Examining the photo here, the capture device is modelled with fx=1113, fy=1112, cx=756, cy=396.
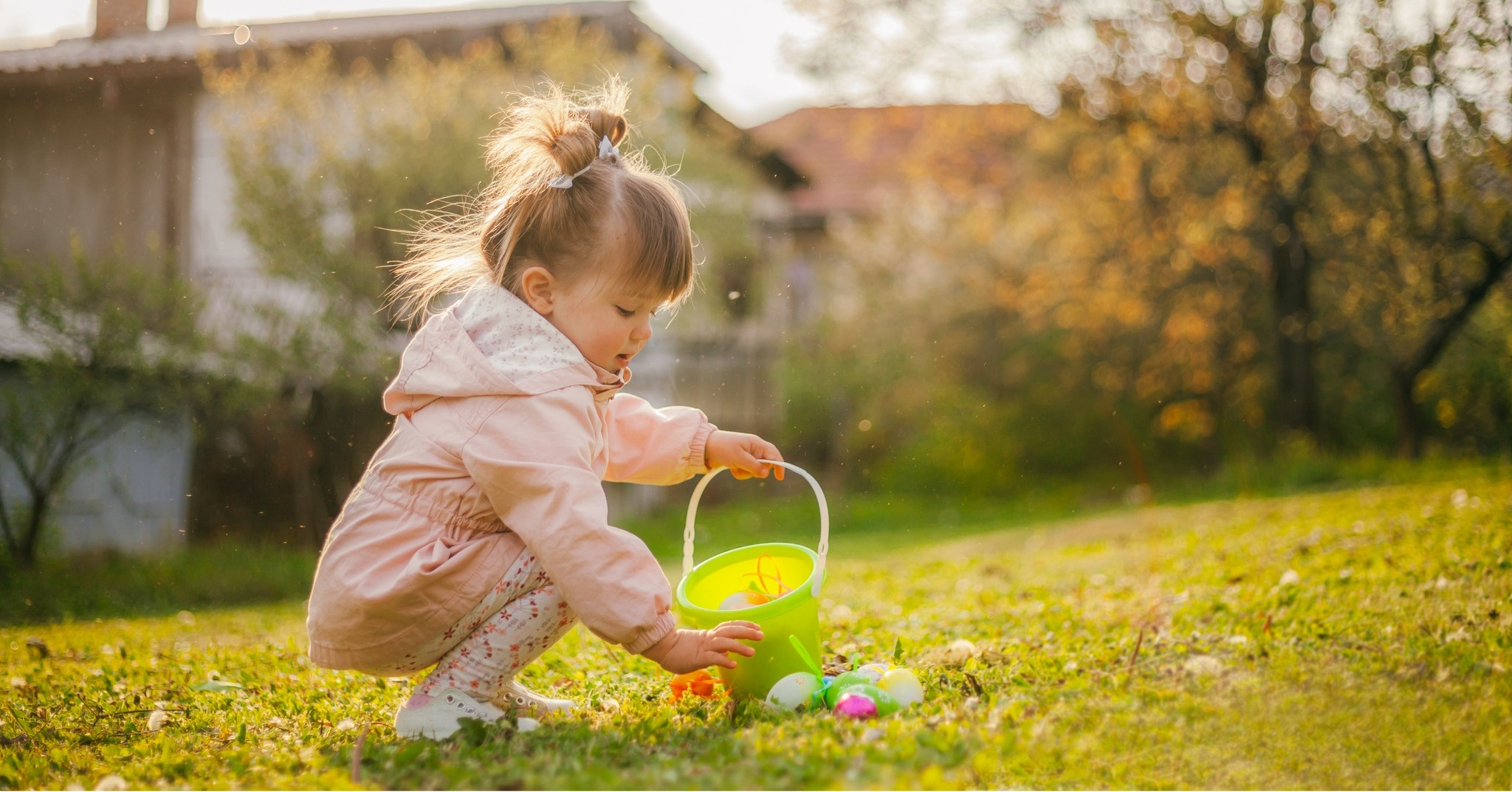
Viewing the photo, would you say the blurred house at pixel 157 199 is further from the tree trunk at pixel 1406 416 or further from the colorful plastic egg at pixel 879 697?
the tree trunk at pixel 1406 416

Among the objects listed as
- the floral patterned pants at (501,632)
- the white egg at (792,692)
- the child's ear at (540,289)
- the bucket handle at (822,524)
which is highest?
the child's ear at (540,289)

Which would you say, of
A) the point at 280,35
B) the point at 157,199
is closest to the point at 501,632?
the point at 157,199

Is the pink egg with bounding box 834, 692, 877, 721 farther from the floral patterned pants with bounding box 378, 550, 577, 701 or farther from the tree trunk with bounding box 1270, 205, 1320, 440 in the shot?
the tree trunk with bounding box 1270, 205, 1320, 440

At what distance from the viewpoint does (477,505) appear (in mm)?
2252

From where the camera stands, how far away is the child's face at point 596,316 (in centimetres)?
238

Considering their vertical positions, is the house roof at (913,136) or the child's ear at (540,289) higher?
the house roof at (913,136)

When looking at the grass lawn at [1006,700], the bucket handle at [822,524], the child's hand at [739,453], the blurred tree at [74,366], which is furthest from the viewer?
the blurred tree at [74,366]

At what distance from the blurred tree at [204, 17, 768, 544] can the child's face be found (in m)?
3.71

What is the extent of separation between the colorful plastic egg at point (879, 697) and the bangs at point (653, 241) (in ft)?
3.06

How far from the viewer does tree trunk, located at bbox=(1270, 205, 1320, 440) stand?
898cm

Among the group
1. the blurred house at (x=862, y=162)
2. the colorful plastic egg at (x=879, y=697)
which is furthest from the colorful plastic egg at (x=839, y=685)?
the blurred house at (x=862, y=162)

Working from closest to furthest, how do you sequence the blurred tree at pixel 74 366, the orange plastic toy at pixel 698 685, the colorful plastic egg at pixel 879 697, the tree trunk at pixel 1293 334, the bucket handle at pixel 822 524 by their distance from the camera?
1. the colorful plastic egg at pixel 879 697
2. the bucket handle at pixel 822 524
3. the orange plastic toy at pixel 698 685
4. the blurred tree at pixel 74 366
5. the tree trunk at pixel 1293 334

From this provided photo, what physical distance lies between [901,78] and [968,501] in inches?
155

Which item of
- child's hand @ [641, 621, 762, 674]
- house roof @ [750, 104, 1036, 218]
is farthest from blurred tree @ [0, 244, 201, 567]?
house roof @ [750, 104, 1036, 218]
